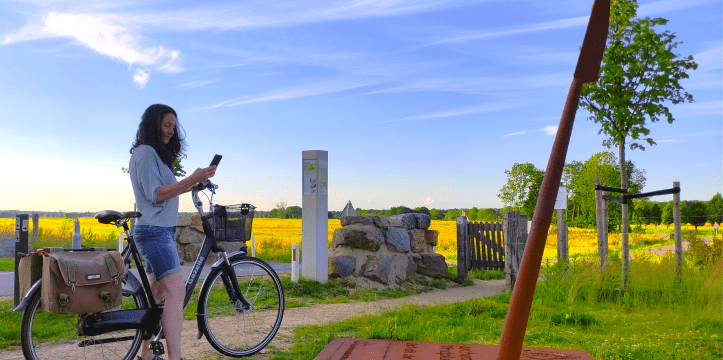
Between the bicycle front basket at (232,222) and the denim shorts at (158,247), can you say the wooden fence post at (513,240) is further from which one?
the denim shorts at (158,247)

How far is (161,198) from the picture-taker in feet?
10.6

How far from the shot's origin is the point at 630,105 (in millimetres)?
8398

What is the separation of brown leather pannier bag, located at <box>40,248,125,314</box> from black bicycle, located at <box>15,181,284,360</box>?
24 cm

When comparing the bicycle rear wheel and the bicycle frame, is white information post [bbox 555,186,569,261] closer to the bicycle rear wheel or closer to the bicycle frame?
the bicycle frame

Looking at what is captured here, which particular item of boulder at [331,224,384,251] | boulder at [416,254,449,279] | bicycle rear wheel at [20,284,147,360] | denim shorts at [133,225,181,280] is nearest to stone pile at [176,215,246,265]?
boulder at [331,224,384,251]

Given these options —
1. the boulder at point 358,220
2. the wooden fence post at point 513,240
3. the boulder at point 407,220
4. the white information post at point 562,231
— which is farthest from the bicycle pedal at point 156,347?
the white information post at point 562,231

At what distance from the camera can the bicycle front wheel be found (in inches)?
166

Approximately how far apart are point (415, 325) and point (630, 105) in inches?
219

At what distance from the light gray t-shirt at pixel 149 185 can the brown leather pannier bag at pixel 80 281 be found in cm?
34

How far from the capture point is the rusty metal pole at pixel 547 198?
1324mm

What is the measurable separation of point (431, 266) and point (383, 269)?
4.50 feet

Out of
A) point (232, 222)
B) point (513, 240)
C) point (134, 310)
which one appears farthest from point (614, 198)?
point (134, 310)

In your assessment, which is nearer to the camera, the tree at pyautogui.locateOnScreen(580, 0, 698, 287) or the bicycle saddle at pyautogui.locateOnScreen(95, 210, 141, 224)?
the bicycle saddle at pyautogui.locateOnScreen(95, 210, 141, 224)

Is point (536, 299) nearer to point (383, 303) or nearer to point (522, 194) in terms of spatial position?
point (383, 303)
